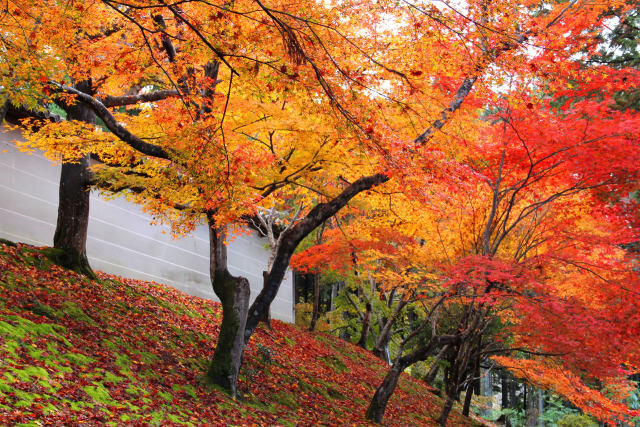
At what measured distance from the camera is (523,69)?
705cm

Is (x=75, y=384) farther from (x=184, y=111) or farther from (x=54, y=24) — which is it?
(x=54, y=24)

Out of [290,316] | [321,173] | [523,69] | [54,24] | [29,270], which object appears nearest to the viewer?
[523,69]

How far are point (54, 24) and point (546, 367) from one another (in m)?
16.2

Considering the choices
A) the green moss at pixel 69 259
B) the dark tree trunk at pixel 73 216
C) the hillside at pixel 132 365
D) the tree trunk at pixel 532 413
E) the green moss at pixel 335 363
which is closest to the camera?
the hillside at pixel 132 365

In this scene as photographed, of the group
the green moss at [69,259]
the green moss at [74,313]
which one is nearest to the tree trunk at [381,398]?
the green moss at [74,313]

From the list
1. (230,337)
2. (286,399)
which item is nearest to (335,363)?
(286,399)

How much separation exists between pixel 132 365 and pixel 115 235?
281 inches

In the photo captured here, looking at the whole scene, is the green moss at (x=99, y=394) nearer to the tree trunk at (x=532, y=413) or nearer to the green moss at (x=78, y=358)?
the green moss at (x=78, y=358)

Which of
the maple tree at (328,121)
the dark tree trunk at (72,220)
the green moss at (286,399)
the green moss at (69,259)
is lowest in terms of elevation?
the green moss at (286,399)

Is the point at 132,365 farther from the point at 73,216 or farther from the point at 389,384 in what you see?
the point at 389,384

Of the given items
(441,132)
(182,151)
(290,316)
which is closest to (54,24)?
(182,151)

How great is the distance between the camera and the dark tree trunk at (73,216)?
10.4 meters

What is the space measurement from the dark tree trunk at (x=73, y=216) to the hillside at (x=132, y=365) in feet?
1.17

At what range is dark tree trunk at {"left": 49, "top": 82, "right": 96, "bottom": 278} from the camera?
10.4 m
